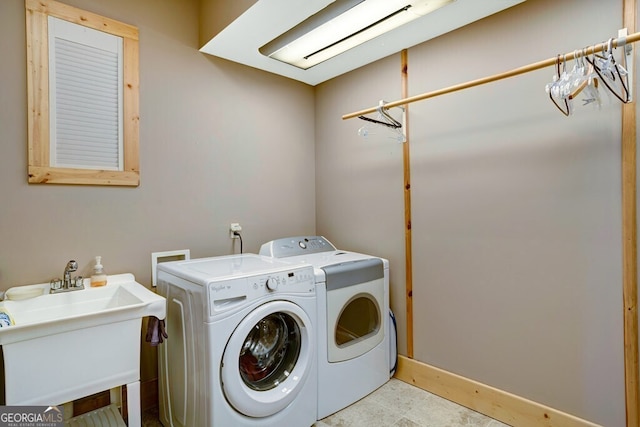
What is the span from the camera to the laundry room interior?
163 cm

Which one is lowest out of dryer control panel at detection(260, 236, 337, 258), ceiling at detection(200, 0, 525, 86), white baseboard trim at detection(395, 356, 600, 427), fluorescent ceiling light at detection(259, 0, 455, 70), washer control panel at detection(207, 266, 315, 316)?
white baseboard trim at detection(395, 356, 600, 427)

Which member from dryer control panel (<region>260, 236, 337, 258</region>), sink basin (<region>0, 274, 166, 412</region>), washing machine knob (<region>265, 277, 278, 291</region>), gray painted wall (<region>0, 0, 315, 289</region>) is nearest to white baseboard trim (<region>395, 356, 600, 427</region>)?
dryer control panel (<region>260, 236, 337, 258</region>)

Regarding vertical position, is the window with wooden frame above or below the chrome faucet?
above

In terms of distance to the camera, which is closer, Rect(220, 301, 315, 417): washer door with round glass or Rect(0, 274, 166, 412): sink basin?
Rect(0, 274, 166, 412): sink basin

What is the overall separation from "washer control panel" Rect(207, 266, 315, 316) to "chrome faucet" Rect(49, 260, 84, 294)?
2.55 ft

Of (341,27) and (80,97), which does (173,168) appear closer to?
Answer: (80,97)

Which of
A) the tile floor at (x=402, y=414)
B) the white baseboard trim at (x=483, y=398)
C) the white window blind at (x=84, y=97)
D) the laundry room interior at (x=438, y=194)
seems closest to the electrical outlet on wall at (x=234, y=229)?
the laundry room interior at (x=438, y=194)

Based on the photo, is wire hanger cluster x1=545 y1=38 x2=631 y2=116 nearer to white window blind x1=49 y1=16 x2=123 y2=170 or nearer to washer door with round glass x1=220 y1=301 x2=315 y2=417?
washer door with round glass x1=220 y1=301 x2=315 y2=417

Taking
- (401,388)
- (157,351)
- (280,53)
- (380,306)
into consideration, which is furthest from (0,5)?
(401,388)

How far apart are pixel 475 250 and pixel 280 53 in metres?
1.81

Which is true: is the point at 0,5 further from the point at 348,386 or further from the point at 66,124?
the point at 348,386

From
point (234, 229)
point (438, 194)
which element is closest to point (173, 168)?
point (234, 229)

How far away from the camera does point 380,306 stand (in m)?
2.29

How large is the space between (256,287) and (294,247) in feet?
2.82
